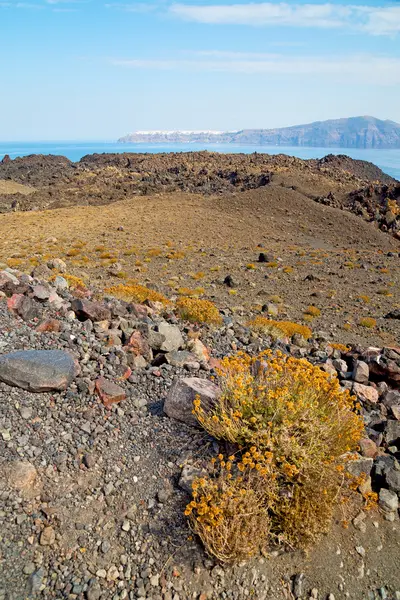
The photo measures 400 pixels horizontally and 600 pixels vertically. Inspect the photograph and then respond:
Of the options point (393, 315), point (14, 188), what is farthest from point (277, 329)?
point (14, 188)

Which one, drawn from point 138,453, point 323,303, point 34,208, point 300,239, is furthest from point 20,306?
point 34,208

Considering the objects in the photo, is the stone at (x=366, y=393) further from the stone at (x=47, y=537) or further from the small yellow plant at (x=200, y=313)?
the stone at (x=47, y=537)

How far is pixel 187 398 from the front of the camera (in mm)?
5172

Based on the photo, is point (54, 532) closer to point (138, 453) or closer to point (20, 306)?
point (138, 453)

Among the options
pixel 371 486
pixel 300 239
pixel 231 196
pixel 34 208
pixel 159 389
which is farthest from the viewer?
pixel 34 208

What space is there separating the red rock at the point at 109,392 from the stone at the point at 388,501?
10.1ft

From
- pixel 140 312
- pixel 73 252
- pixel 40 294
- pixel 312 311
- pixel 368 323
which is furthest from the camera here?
pixel 73 252

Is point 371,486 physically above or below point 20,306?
below

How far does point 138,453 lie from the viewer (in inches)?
189

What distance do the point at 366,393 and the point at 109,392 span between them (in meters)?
3.92

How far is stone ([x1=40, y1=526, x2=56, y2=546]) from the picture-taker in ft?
12.7

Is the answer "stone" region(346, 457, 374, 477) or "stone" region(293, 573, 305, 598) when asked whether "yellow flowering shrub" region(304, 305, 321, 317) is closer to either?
"stone" region(346, 457, 374, 477)

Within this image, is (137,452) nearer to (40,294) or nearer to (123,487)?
(123,487)

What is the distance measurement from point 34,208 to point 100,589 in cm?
4548
